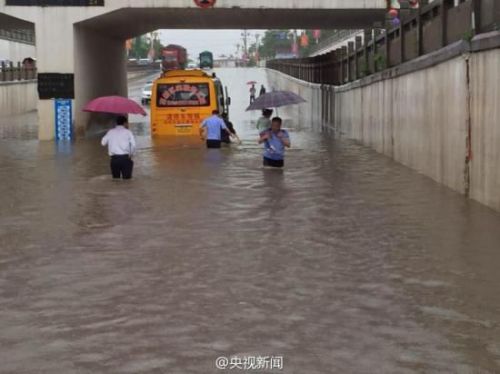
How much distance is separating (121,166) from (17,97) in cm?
3734

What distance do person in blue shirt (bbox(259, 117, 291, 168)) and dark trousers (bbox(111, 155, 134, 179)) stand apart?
9.00 feet

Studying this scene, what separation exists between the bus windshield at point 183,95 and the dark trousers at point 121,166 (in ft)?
36.5

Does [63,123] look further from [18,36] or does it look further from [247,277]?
[18,36]

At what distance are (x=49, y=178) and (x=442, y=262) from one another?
987cm

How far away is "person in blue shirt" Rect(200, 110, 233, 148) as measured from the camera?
21719mm

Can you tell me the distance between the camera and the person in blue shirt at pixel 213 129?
21.7 meters

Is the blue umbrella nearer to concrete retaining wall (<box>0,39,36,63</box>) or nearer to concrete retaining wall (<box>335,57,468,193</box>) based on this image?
→ concrete retaining wall (<box>335,57,468,193</box>)

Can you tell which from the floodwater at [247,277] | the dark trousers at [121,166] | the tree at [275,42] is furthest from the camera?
the tree at [275,42]

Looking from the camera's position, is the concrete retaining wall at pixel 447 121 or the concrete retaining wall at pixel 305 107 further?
the concrete retaining wall at pixel 305 107

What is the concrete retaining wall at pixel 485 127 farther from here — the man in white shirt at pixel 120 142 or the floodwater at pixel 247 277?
the man in white shirt at pixel 120 142

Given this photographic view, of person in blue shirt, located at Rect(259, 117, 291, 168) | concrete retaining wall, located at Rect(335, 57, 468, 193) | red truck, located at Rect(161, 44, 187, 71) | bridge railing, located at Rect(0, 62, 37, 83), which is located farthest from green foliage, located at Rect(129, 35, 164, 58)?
person in blue shirt, located at Rect(259, 117, 291, 168)

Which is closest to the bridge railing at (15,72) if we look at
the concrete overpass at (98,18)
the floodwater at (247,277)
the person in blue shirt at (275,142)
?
the concrete overpass at (98,18)

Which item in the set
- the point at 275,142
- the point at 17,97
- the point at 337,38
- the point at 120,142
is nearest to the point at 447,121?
the point at 275,142

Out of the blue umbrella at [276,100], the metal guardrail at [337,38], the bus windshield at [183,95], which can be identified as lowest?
the blue umbrella at [276,100]
